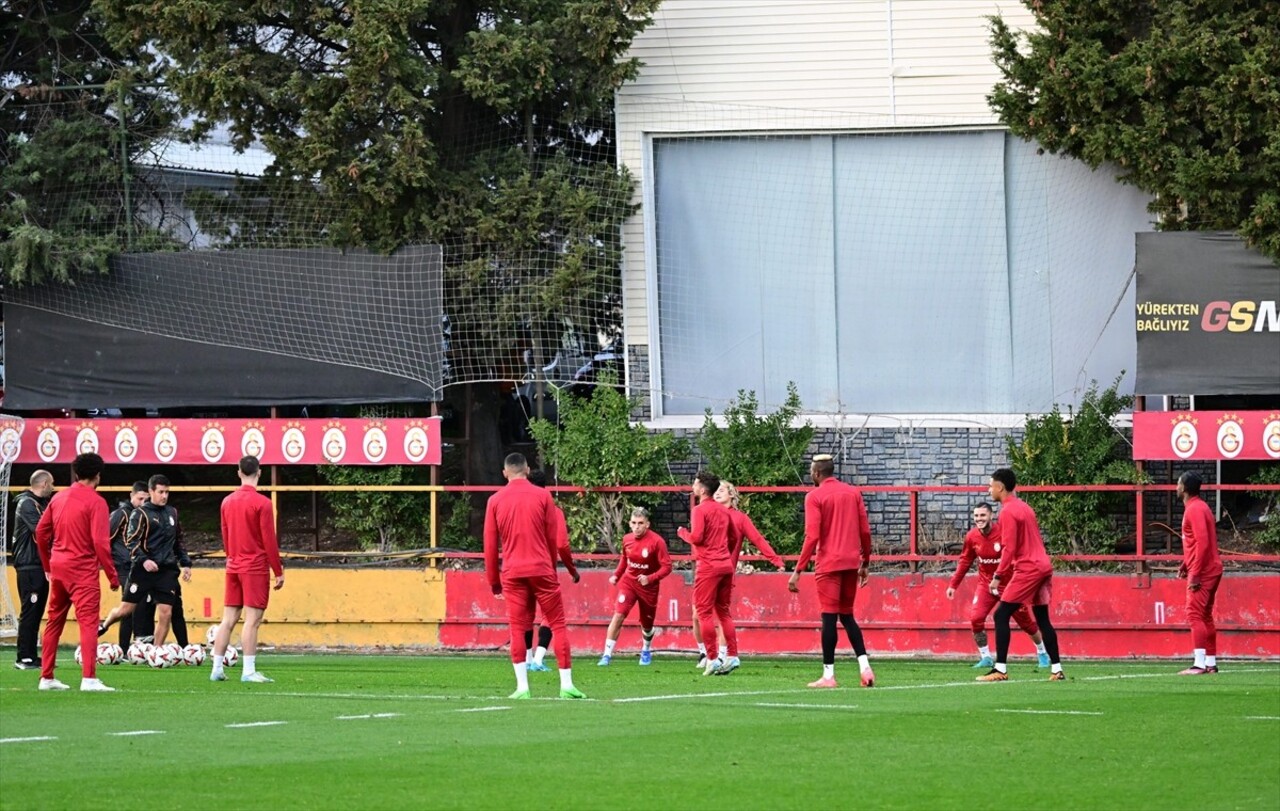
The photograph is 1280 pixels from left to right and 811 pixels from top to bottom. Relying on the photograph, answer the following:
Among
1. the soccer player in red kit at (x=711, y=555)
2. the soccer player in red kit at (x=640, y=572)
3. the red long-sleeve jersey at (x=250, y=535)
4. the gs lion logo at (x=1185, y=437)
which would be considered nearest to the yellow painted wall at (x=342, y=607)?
the soccer player in red kit at (x=640, y=572)

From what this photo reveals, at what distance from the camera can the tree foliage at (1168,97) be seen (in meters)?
22.9

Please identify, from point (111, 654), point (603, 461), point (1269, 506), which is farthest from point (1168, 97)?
point (111, 654)

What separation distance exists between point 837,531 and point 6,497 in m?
12.1

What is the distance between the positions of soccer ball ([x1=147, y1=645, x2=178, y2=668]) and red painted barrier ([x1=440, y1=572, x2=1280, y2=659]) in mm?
4910

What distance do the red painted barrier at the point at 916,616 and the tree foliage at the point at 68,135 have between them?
24.8 ft

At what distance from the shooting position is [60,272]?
2550 cm

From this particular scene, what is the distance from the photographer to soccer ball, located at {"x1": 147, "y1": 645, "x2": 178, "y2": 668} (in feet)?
62.0

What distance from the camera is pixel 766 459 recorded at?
24094 millimetres

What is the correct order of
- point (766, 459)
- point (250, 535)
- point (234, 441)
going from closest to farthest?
point (250, 535)
point (766, 459)
point (234, 441)

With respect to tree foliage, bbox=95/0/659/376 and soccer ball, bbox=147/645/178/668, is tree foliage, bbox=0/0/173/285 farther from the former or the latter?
soccer ball, bbox=147/645/178/668

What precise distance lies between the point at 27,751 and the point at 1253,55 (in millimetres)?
17602

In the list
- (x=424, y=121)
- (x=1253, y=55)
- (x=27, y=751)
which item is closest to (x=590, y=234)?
(x=424, y=121)

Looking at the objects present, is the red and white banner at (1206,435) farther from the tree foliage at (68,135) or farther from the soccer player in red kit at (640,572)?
the tree foliage at (68,135)

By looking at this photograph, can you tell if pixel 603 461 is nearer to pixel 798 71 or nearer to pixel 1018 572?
pixel 798 71
